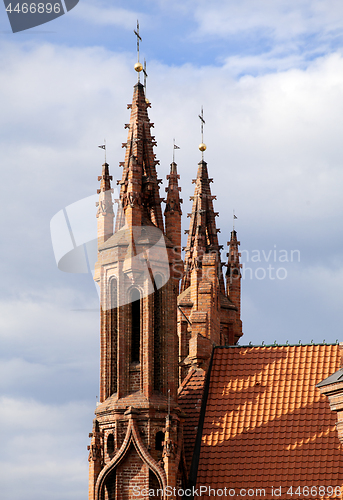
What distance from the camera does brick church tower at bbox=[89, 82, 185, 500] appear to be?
3538 centimetres

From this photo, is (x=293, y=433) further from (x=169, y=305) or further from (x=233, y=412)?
(x=169, y=305)

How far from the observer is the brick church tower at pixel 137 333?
35375 millimetres

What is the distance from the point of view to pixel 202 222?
1967 inches

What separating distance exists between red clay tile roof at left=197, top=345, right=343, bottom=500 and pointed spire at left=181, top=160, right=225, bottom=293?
9927 millimetres

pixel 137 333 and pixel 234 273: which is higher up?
pixel 234 273

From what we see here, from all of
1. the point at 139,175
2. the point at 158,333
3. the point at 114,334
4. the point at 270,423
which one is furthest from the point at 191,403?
the point at 139,175

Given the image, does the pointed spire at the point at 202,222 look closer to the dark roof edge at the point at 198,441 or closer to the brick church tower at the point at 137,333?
the brick church tower at the point at 137,333

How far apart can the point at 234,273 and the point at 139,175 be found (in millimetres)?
15644

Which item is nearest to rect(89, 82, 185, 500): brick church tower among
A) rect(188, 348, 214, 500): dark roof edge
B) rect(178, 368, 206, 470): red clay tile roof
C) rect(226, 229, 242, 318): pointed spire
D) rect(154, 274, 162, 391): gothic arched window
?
rect(154, 274, 162, 391): gothic arched window

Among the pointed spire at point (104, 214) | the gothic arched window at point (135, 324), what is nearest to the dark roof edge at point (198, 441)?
the gothic arched window at point (135, 324)

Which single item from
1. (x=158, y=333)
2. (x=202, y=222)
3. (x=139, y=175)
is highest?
(x=202, y=222)

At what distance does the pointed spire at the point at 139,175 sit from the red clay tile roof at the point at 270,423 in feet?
19.9

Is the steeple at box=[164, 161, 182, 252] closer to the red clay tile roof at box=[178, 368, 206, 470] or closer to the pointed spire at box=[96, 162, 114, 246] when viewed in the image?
the pointed spire at box=[96, 162, 114, 246]

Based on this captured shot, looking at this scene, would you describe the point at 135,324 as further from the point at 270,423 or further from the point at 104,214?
the point at 270,423
